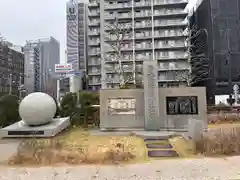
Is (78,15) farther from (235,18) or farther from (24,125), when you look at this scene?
(24,125)

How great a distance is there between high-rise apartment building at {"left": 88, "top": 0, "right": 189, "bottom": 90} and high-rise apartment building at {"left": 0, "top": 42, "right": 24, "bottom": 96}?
2134 cm

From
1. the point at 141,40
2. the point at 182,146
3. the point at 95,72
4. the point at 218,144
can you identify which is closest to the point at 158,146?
the point at 182,146

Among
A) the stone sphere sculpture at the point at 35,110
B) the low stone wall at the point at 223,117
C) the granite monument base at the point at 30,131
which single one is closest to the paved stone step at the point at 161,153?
the granite monument base at the point at 30,131

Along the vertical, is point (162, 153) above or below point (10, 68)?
below

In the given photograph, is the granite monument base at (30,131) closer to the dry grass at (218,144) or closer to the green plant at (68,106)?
the green plant at (68,106)

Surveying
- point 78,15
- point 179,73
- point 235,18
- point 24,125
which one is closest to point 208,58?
point 179,73

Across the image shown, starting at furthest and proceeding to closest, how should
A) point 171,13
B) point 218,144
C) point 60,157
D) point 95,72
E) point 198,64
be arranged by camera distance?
point 95,72 → point 171,13 → point 198,64 → point 218,144 → point 60,157

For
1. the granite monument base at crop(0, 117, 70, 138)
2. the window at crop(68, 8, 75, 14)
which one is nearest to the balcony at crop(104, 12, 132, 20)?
the window at crop(68, 8, 75, 14)

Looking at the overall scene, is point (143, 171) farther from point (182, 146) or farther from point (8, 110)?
point (8, 110)

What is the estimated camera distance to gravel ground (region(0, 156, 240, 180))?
17.7 feet

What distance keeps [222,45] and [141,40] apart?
1347cm

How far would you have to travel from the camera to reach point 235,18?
3528cm

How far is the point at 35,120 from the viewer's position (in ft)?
39.3

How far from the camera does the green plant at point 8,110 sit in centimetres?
1401
